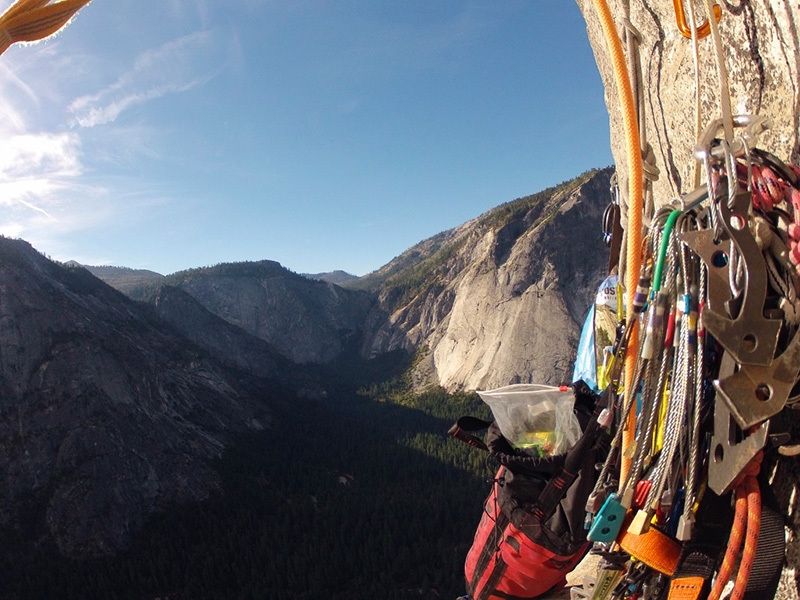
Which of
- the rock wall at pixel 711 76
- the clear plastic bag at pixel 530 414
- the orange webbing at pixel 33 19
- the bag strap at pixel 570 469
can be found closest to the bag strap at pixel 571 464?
the bag strap at pixel 570 469

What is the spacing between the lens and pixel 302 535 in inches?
1729

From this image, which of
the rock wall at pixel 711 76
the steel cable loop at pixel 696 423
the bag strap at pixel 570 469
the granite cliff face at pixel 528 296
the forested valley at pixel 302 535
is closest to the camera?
the steel cable loop at pixel 696 423

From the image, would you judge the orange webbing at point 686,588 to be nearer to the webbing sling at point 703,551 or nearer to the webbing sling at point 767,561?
the webbing sling at point 703,551

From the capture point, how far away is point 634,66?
11.1 feet

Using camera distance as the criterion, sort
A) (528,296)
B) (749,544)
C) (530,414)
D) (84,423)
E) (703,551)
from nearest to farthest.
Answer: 1. (749,544)
2. (703,551)
3. (530,414)
4. (84,423)
5. (528,296)

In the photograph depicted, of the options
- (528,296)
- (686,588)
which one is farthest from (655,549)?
(528,296)

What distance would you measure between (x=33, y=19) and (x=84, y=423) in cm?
5646

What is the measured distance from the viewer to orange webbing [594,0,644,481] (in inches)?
82.7

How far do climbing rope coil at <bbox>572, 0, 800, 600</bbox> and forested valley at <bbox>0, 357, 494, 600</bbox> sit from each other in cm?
3567

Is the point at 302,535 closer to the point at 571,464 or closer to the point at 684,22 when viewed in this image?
the point at 571,464

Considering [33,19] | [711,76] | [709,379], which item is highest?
[33,19]

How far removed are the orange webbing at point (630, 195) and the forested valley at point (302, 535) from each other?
35.6 metres

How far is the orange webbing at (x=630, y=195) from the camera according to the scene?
2.10 metres

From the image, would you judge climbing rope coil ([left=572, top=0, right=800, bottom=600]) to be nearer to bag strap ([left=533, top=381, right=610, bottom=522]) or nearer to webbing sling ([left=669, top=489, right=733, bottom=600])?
webbing sling ([left=669, top=489, right=733, bottom=600])
